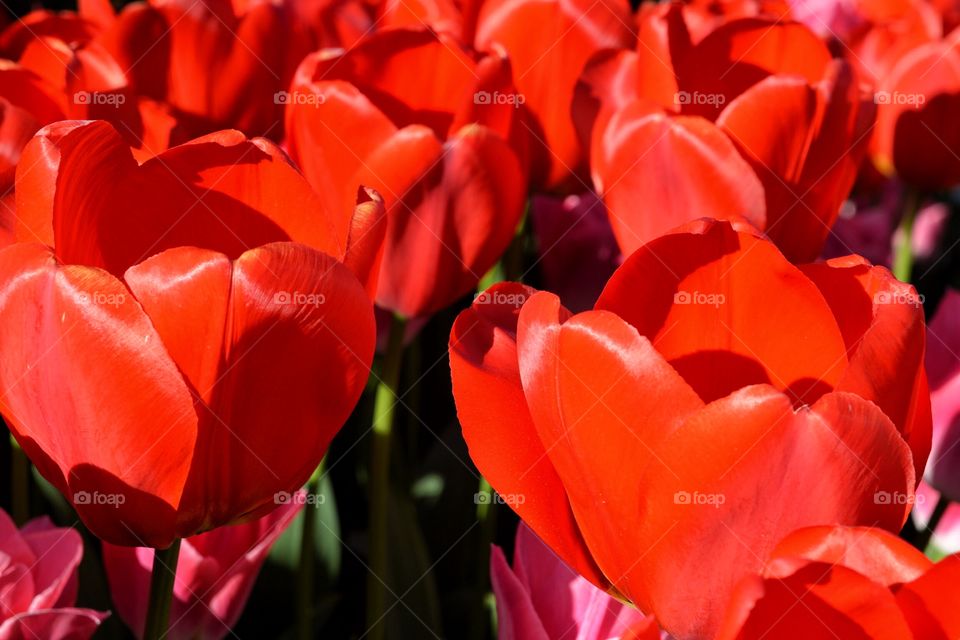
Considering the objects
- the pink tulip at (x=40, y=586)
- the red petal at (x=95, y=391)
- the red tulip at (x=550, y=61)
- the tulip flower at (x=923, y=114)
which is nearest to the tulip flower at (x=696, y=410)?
the red petal at (x=95, y=391)

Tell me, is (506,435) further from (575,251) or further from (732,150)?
(575,251)

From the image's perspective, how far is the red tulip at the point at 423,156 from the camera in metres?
0.64

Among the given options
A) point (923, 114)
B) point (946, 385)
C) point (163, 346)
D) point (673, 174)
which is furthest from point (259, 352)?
point (923, 114)

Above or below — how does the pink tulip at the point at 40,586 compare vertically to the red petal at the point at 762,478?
below

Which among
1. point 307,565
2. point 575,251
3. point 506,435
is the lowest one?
point 307,565

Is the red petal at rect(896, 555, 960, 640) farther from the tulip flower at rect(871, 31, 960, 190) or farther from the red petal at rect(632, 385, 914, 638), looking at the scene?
the tulip flower at rect(871, 31, 960, 190)

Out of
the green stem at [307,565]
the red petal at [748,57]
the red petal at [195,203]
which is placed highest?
→ the red petal at [748,57]

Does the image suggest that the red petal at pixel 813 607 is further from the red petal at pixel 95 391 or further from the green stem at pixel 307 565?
the green stem at pixel 307 565

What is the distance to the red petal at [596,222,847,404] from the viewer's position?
0.47 metres

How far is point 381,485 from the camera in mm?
683

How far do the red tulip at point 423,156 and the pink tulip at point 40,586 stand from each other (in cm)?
21

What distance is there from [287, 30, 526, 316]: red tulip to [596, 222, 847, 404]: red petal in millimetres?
186

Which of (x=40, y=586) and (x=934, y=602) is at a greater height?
(x=934, y=602)

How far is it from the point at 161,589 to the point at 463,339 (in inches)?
6.7
